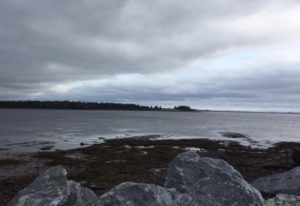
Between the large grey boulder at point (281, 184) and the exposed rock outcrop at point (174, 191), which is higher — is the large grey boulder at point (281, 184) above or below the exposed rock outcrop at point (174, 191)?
below

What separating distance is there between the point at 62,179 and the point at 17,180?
42.9 feet

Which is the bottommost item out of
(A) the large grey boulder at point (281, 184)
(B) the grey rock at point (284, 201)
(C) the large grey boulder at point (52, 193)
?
(A) the large grey boulder at point (281, 184)

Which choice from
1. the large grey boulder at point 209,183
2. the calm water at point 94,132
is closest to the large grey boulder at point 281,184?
the large grey boulder at point 209,183

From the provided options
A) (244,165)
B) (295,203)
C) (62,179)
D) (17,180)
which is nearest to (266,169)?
(244,165)

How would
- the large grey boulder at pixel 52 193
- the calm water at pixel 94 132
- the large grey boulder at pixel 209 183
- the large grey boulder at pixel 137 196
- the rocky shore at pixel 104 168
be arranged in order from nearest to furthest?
the large grey boulder at pixel 137 196, the large grey boulder at pixel 52 193, the large grey boulder at pixel 209 183, the rocky shore at pixel 104 168, the calm water at pixel 94 132

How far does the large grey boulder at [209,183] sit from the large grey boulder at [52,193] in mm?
2042

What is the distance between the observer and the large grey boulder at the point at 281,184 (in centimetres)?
1173

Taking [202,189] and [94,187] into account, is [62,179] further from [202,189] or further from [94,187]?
[94,187]

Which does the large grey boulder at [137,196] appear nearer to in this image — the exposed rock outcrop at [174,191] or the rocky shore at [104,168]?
the exposed rock outcrop at [174,191]

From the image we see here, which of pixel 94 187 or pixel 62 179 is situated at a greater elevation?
pixel 62 179

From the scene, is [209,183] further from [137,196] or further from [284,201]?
[137,196]

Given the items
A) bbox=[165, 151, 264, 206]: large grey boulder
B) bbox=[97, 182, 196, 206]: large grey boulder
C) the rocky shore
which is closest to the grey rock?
bbox=[165, 151, 264, 206]: large grey boulder

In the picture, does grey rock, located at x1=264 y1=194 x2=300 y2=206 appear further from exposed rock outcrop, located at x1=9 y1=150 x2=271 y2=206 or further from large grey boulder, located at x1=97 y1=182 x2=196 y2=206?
large grey boulder, located at x1=97 y1=182 x2=196 y2=206

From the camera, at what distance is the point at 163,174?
22109 millimetres
